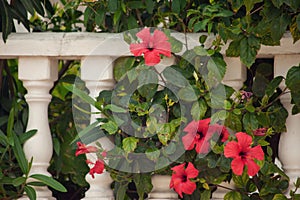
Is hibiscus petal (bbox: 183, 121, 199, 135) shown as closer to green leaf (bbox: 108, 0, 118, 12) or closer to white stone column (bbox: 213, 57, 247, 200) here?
white stone column (bbox: 213, 57, 247, 200)

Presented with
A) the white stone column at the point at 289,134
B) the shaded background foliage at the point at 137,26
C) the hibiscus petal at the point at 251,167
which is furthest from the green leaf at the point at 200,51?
the hibiscus petal at the point at 251,167

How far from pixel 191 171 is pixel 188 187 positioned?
5 centimetres

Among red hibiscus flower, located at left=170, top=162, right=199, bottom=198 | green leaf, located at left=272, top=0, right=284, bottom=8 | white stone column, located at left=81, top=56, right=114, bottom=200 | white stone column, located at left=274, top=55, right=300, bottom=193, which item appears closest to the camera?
green leaf, located at left=272, top=0, right=284, bottom=8

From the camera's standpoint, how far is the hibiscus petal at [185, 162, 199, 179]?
2316mm

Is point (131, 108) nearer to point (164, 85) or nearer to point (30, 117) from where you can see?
point (164, 85)

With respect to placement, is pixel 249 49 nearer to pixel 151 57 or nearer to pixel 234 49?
pixel 234 49

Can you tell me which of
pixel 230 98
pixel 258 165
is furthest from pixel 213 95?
pixel 258 165

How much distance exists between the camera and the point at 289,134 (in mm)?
2463

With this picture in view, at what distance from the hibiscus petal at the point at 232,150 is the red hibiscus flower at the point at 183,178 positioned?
5.1 inches

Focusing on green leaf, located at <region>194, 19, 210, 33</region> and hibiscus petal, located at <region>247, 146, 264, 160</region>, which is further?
green leaf, located at <region>194, 19, 210, 33</region>

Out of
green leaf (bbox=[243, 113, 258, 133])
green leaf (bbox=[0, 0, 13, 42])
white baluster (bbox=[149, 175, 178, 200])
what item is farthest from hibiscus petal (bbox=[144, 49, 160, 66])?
green leaf (bbox=[0, 0, 13, 42])

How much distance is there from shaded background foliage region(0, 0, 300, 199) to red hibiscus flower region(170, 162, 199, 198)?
0.21m

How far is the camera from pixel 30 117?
2.63 meters

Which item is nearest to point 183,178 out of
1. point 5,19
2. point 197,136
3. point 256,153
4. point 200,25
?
point 197,136
